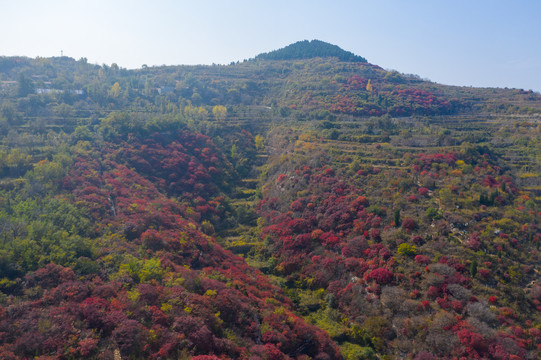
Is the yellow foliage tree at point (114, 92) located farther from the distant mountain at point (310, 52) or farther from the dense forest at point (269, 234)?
the distant mountain at point (310, 52)

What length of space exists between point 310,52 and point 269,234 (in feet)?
484

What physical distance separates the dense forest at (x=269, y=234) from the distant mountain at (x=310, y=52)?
296 feet

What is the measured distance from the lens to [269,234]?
4434 centimetres

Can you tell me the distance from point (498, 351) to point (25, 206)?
46749mm

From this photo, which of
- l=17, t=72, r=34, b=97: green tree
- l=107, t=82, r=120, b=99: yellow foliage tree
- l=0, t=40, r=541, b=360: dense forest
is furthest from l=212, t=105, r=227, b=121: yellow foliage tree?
l=17, t=72, r=34, b=97: green tree

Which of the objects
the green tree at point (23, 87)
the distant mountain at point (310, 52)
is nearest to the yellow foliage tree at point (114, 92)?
the green tree at point (23, 87)

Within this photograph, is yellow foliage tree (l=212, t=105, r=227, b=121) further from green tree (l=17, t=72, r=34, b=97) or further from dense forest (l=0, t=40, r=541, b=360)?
green tree (l=17, t=72, r=34, b=97)

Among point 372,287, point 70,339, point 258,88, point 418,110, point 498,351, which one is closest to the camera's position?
point 70,339

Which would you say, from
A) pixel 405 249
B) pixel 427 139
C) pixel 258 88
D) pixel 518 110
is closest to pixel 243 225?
pixel 405 249

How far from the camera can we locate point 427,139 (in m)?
57.1

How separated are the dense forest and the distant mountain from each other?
90131 mm

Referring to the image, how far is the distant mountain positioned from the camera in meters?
156

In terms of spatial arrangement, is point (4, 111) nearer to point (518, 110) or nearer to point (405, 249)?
point (405, 249)

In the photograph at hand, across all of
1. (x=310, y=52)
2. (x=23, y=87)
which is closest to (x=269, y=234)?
(x=23, y=87)
